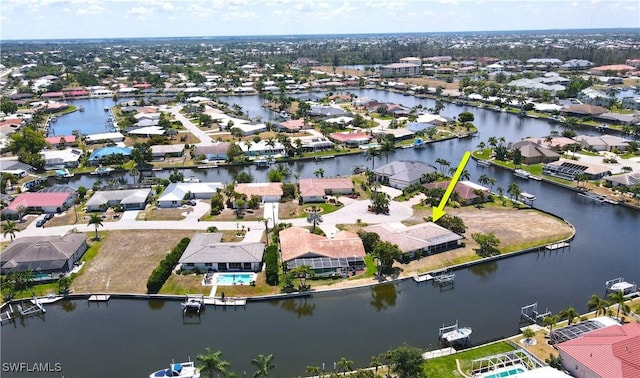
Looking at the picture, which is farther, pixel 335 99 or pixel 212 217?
pixel 335 99

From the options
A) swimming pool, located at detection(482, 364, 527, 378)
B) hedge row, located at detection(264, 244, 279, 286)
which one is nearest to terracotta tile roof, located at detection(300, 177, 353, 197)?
hedge row, located at detection(264, 244, 279, 286)

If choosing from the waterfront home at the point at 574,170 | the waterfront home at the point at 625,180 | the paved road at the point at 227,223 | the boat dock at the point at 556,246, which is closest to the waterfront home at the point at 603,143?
the waterfront home at the point at 574,170

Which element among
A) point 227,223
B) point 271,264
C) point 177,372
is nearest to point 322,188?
point 227,223

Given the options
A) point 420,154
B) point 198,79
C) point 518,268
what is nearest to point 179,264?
point 518,268

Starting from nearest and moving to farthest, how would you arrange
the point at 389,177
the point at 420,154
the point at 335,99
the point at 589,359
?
the point at 589,359 < the point at 389,177 < the point at 420,154 < the point at 335,99

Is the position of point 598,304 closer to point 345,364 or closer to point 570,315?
point 570,315

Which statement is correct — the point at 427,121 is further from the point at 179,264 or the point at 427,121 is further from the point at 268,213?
the point at 179,264
